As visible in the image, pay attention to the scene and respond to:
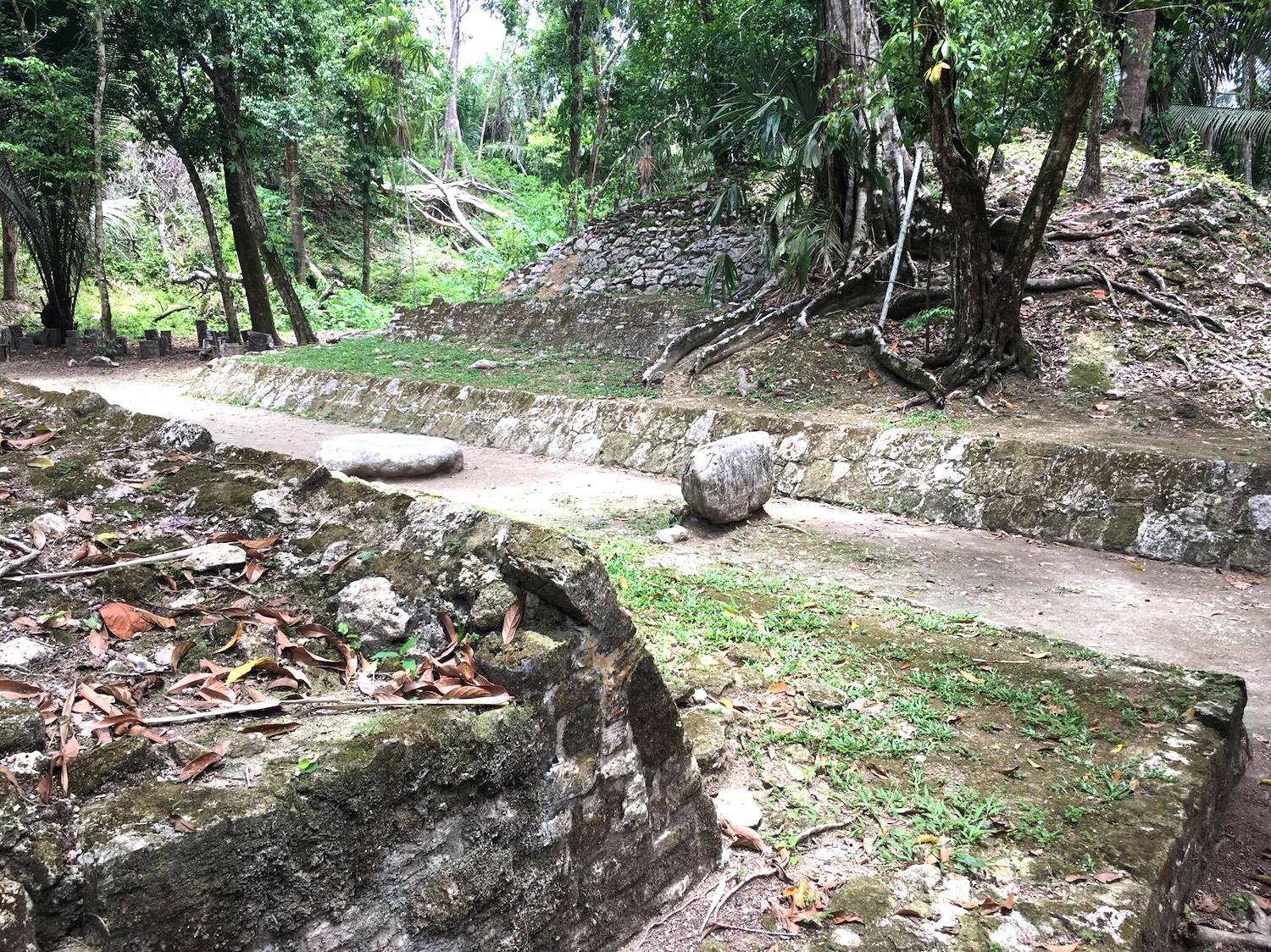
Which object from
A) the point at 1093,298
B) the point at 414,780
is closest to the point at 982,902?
the point at 414,780

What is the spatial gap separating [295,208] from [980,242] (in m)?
17.4

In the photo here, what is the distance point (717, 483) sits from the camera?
610cm

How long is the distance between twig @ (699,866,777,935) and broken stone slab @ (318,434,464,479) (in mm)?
6211

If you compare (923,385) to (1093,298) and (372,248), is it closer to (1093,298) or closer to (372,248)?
(1093,298)

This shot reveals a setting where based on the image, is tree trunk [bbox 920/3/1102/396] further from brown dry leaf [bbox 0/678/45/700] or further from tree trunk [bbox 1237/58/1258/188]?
tree trunk [bbox 1237/58/1258/188]

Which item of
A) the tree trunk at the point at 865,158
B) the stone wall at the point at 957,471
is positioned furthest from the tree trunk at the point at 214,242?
the tree trunk at the point at 865,158

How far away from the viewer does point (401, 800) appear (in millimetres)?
1609

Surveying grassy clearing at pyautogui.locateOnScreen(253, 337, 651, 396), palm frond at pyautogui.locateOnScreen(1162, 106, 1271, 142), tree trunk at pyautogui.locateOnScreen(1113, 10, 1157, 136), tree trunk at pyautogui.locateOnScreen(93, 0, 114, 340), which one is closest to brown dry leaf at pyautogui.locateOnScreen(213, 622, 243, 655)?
grassy clearing at pyautogui.locateOnScreen(253, 337, 651, 396)

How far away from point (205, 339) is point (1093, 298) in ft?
49.3

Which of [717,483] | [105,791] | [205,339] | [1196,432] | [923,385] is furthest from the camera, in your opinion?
[205,339]

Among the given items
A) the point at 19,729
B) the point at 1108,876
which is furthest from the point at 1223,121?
Result: the point at 19,729

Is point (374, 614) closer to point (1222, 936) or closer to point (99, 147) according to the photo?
point (1222, 936)

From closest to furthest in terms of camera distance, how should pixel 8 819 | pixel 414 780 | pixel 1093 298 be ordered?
pixel 8 819 → pixel 414 780 → pixel 1093 298

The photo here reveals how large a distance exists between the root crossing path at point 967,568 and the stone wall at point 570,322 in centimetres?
366
